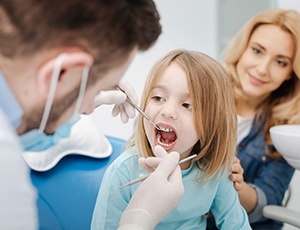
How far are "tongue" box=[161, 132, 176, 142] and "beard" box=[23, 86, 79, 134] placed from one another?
16.5 inches

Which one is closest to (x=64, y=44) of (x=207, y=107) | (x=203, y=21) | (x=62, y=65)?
(x=62, y=65)

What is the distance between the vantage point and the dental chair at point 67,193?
1.32 metres

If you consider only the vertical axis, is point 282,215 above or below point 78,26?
below

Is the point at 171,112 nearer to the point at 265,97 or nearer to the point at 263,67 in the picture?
the point at 263,67

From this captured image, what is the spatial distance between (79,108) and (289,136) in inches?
27.5

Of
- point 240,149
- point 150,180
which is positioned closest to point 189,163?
point 150,180

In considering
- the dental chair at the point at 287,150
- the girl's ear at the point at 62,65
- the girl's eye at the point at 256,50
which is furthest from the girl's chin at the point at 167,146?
the girl's eye at the point at 256,50

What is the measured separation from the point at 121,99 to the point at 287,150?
54 cm

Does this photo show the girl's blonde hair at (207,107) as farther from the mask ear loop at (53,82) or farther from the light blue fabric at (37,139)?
the mask ear loop at (53,82)

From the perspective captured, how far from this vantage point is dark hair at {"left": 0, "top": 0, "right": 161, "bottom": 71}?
585mm

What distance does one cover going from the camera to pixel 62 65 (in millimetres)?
611

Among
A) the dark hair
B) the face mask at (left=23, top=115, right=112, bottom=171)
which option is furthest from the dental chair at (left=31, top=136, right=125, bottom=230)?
the dark hair

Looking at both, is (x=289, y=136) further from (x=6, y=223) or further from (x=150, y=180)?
(x=6, y=223)

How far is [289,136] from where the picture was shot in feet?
3.77
